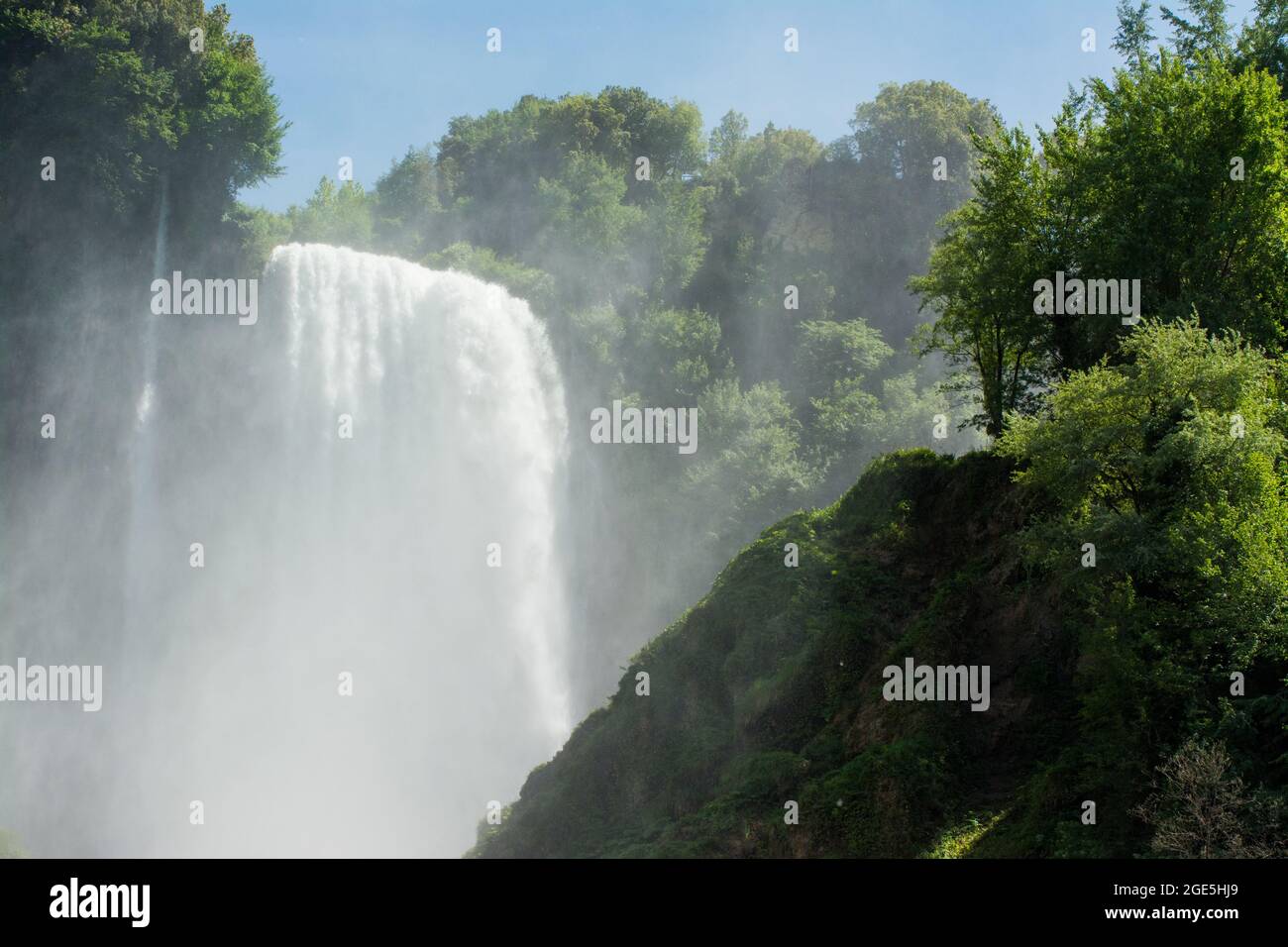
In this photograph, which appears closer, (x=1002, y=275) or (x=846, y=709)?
(x=846, y=709)

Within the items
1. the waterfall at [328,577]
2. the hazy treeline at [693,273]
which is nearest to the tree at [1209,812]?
the waterfall at [328,577]

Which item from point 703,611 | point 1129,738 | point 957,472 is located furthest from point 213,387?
point 1129,738

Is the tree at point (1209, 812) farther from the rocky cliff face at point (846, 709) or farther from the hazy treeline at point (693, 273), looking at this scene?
the hazy treeline at point (693, 273)

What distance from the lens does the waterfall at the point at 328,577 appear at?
44.8 meters

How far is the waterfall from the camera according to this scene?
44812 millimetres

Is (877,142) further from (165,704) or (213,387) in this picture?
(165,704)

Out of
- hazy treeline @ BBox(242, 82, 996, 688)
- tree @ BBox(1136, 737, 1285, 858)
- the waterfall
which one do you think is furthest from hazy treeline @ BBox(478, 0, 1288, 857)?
hazy treeline @ BBox(242, 82, 996, 688)

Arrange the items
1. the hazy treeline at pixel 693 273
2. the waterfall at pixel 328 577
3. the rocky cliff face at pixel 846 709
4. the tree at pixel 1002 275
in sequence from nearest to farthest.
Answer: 1. the rocky cliff face at pixel 846 709
2. the tree at pixel 1002 275
3. the waterfall at pixel 328 577
4. the hazy treeline at pixel 693 273

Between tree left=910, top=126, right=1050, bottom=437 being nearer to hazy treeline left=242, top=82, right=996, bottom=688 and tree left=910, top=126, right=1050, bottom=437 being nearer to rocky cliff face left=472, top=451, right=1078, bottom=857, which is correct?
rocky cliff face left=472, top=451, right=1078, bottom=857

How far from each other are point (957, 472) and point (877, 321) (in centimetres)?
4591

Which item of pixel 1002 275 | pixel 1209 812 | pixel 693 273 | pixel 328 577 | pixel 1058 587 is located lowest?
pixel 1209 812

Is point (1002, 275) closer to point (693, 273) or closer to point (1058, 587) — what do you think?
point (1058, 587)

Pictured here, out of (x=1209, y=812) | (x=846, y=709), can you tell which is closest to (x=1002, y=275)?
(x=846, y=709)

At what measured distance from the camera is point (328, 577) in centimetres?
4875
